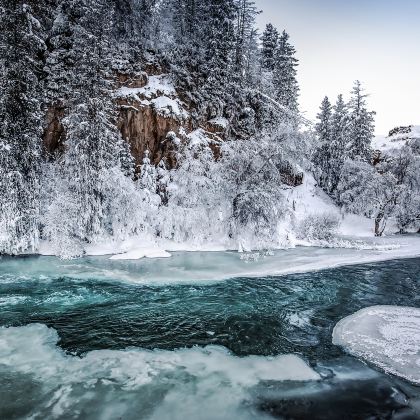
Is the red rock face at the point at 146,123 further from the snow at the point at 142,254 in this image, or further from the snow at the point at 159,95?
the snow at the point at 142,254

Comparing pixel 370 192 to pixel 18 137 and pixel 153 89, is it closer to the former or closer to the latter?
pixel 153 89

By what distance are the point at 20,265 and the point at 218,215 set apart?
11081 millimetres

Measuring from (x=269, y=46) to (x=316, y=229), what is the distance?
30406mm

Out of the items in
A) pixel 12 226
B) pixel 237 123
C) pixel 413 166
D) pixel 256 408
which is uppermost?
pixel 237 123

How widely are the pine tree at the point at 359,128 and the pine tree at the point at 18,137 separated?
2927 centimetres

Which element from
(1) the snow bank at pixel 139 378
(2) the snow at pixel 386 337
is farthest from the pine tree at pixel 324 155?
(1) the snow bank at pixel 139 378

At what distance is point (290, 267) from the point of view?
15.4 meters

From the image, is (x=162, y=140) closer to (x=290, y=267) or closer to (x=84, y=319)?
(x=290, y=267)

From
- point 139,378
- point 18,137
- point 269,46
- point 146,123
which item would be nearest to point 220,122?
point 146,123

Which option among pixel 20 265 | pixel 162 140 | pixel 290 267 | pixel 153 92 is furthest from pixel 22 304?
pixel 153 92

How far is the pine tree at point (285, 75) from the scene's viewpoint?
38156 mm

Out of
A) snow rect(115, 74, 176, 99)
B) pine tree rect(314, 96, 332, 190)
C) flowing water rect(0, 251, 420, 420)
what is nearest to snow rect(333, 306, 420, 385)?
flowing water rect(0, 251, 420, 420)

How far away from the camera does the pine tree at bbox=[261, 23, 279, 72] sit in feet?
140

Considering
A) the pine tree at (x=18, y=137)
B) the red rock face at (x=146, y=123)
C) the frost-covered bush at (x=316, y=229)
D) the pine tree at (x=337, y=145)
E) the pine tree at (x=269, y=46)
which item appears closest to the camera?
the pine tree at (x=18, y=137)
